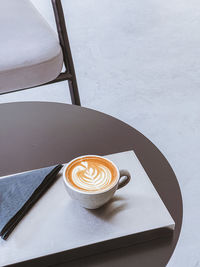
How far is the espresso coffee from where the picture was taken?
0.46m

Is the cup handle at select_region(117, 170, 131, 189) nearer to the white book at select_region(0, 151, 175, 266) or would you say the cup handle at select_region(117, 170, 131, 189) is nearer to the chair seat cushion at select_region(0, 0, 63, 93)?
the white book at select_region(0, 151, 175, 266)

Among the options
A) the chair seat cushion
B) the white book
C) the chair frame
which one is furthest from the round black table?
the chair frame

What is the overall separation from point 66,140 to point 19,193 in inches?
6.3

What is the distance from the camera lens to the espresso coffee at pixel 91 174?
1.50 feet

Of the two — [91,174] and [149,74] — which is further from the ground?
[91,174]

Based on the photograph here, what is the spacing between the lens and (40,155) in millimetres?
601

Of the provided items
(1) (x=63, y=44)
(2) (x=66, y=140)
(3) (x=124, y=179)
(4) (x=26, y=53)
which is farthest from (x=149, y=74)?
(3) (x=124, y=179)

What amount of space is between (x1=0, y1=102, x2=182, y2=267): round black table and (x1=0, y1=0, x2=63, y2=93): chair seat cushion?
0.17 metres

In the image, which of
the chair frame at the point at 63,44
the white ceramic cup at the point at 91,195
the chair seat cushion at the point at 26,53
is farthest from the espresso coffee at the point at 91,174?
the chair frame at the point at 63,44

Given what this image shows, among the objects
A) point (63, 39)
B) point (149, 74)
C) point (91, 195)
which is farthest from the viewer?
point (149, 74)

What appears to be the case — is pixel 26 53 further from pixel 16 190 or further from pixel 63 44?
pixel 16 190

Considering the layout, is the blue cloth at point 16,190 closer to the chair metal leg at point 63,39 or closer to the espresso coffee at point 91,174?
the espresso coffee at point 91,174

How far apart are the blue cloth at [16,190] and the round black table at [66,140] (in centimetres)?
6

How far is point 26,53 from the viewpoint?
0.84 meters
